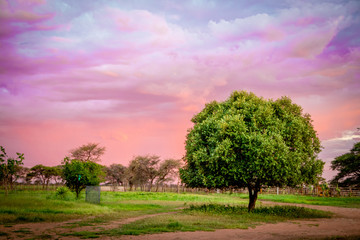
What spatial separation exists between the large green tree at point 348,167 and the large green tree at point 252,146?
1759 inches

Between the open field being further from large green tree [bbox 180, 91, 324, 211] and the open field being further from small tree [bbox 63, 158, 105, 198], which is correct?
small tree [bbox 63, 158, 105, 198]

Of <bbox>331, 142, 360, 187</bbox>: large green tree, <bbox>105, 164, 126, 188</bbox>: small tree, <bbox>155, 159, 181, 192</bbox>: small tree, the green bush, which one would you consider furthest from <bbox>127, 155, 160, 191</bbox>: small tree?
the green bush

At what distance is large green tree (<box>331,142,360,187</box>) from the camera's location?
62.2 m

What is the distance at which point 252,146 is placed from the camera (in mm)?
21719

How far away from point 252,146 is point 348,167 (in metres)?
52.4

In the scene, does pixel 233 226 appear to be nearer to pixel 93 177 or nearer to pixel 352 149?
pixel 93 177

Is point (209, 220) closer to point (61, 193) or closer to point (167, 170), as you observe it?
point (61, 193)

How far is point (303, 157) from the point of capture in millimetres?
23938

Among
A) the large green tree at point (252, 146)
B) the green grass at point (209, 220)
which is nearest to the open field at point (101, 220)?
the green grass at point (209, 220)

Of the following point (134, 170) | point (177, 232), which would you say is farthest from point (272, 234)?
point (134, 170)

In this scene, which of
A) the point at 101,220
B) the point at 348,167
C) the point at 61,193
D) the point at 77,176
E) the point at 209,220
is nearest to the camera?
the point at 101,220

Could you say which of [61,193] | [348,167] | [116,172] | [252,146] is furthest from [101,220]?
[116,172]

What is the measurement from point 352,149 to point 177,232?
63927 millimetres

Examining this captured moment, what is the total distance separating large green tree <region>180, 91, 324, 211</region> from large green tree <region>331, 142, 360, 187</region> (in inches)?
1759
